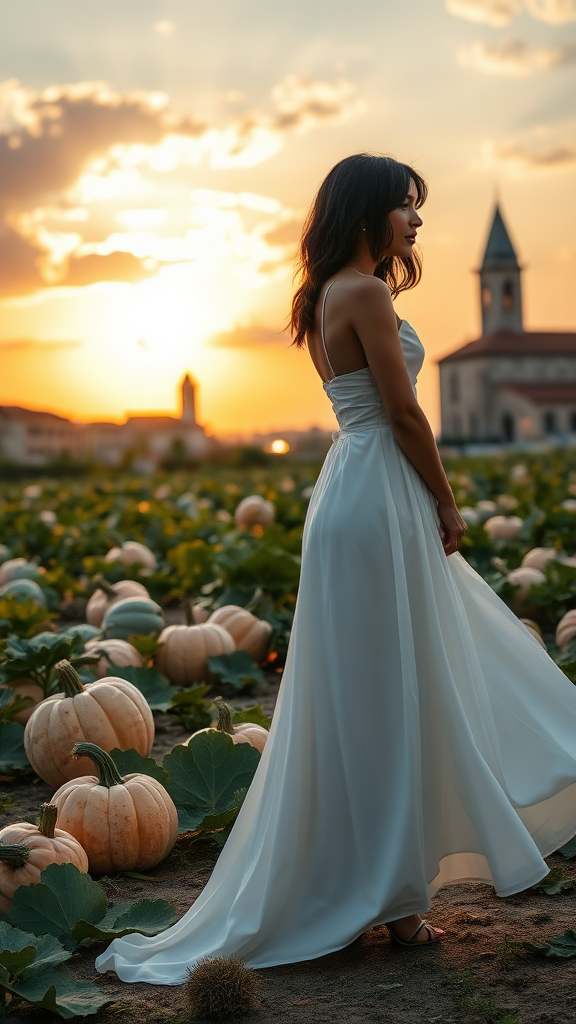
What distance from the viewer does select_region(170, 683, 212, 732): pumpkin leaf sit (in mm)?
4391

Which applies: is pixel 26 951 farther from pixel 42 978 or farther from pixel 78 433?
pixel 78 433

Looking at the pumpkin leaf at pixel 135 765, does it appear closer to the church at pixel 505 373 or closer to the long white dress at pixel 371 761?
the long white dress at pixel 371 761

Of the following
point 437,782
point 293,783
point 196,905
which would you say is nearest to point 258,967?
point 196,905

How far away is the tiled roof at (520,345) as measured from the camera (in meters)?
84.9

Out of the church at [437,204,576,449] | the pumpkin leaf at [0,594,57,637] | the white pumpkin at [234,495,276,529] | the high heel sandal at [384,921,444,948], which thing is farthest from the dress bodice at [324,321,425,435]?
the church at [437,204,576,449]

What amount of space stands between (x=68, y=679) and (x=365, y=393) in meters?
1.60

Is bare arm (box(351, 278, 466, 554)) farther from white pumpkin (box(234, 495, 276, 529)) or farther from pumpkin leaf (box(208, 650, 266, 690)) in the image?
white pumpkin (box(234, 495, 276, 529))

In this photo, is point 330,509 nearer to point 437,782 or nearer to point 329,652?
point 329,652

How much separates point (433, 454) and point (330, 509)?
11.4 inches

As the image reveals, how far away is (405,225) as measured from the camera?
2.69 metres

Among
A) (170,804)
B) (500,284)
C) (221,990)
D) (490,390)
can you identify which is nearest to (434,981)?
(221,990)

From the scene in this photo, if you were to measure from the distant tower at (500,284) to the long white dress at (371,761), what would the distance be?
302 ft

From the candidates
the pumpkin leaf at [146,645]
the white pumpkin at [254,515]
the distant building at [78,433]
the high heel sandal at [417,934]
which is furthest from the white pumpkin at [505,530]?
the distant building at [78,433]

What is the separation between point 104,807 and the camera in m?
3.01
